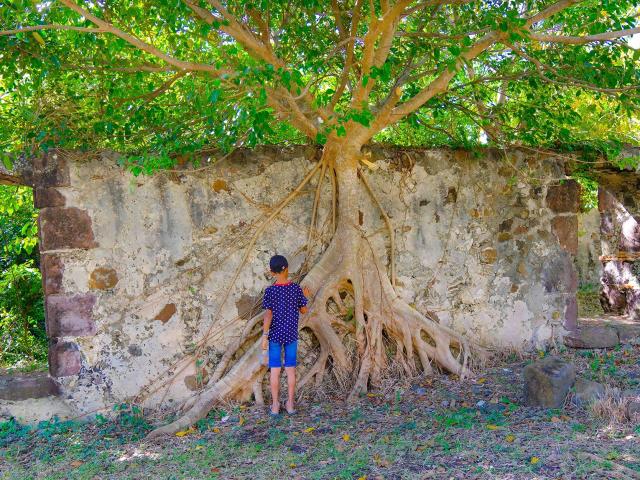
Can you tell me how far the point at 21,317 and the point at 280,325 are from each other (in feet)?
14.3

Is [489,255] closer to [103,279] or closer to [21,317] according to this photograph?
[103,279]

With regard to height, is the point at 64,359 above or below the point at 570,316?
above

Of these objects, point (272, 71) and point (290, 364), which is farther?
point (290, 364)

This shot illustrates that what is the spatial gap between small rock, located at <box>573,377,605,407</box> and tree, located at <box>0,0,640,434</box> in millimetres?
951

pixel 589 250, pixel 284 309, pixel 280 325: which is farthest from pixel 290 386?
pixel 589 250

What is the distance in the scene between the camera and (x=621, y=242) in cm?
750

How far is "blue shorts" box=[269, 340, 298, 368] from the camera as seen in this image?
434cm

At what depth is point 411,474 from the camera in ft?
10.4

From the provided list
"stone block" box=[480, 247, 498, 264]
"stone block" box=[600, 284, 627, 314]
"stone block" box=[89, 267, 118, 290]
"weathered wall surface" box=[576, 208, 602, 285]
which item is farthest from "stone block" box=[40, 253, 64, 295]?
"weathered wall surface" box=[576, 208, 602, 285]

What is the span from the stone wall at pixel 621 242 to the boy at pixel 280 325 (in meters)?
4.47

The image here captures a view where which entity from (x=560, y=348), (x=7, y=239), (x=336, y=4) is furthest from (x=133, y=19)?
→ (x=560, y=348)

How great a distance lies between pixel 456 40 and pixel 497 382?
2583 millimetres

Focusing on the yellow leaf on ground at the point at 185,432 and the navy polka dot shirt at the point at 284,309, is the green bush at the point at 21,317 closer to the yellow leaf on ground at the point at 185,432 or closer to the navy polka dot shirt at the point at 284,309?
the yellow leaf on ground at the point at 185,432

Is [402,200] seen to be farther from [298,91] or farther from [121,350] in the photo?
[121,350]
